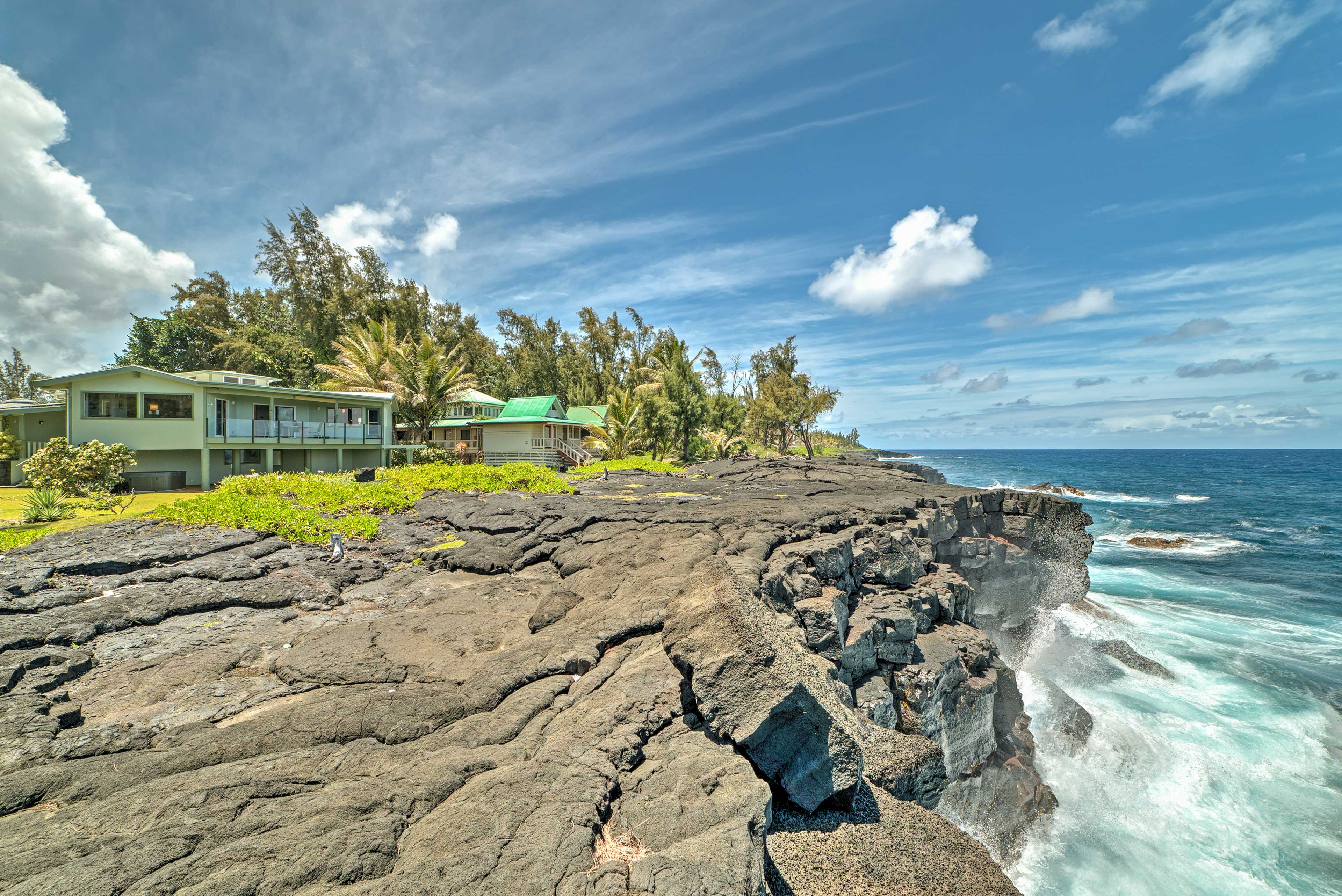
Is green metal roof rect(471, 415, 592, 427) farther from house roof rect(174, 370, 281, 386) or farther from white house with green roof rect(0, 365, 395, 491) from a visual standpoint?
house roof rect(174, 370, 281, 386)

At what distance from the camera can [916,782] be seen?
421 cm

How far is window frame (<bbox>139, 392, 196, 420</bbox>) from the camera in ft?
68.4

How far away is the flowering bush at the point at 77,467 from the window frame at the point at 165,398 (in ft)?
9.59

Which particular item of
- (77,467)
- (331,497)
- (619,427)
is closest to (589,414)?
(619,427)

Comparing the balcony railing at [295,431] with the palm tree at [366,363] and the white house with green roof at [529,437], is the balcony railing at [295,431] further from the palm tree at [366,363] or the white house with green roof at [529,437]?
the white house with green roof at [529,437]

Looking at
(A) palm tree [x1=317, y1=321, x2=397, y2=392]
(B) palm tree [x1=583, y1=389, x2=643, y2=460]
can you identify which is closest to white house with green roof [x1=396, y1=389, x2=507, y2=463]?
(A) palm tree [x1=317, y1=321, x2=397, y2=392]

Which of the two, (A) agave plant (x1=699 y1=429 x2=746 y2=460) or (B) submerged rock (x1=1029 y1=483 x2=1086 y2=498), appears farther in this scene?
(B) submerged rock (x1=1029 y1=483 x2=1086 y2=498)

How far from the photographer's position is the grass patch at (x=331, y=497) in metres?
10.9

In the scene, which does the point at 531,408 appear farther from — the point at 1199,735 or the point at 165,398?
the point at 1199,735

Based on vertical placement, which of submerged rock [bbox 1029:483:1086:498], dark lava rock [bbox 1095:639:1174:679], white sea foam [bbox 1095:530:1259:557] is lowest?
dark lava rock [bbox 1095:639:1174:679]

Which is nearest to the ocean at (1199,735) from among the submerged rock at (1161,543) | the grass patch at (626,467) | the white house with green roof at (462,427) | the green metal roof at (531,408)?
the submerged rock at (1161,543)

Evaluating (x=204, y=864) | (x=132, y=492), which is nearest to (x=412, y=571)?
(x=204, y=864)

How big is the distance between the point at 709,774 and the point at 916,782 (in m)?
1.94

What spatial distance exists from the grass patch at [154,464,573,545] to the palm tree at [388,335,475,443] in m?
10.6
